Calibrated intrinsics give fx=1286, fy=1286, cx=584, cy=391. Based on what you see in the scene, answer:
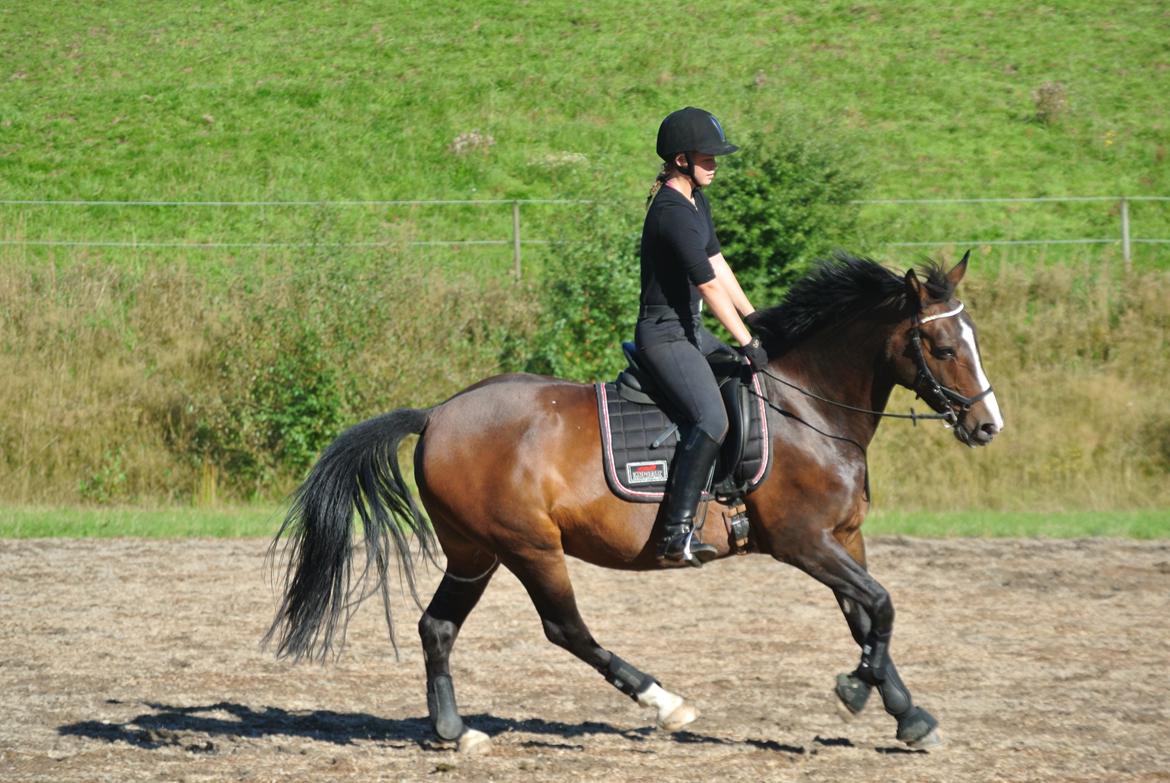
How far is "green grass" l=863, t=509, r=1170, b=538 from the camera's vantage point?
13.2m

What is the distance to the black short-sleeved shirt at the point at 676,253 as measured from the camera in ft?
19.7

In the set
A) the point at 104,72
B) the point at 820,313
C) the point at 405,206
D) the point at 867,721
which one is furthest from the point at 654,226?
the point at 104,72

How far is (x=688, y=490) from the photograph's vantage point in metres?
5.91

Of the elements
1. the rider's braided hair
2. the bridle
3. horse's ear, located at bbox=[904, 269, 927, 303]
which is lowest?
the bridle

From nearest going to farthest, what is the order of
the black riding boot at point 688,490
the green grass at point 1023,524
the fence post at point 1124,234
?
the black riding boot at point 688,490, the green grass at point 1023,524, the fence post at point 1124,234

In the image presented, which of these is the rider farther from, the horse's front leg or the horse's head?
the horse's head

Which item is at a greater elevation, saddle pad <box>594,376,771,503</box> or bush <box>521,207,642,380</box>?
saddle pad <box>594,376,771,503</box>

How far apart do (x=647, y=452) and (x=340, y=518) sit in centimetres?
162

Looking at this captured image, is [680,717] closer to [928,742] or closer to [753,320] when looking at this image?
[928,742]

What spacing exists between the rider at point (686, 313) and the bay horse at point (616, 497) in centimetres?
21

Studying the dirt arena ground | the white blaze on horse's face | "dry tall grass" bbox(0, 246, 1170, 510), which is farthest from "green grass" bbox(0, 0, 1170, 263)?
the white blaze on horse's face

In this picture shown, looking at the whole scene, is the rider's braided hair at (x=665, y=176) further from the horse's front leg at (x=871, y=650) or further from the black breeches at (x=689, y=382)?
the horse's front leg at (x=871, y=650)

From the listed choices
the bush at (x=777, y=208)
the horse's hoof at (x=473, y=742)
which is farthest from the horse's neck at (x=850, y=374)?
the bush at (x=777, y=208)

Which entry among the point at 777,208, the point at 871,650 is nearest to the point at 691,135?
the point at 871,650
